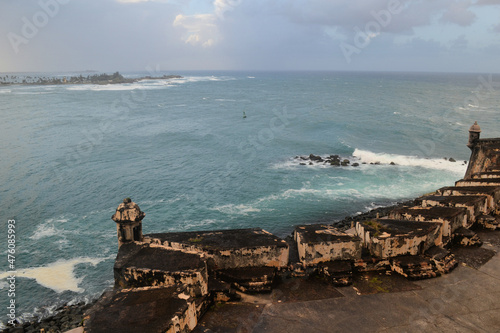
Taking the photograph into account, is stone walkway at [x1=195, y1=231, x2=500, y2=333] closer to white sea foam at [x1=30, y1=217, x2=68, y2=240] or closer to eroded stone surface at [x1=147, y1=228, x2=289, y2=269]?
eroded stone surface at [x1=147, y1=228, x2=289, y2=269]

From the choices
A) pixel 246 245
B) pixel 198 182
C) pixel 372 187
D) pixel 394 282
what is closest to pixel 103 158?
pixel 198 182

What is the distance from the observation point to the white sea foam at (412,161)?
36.5 metres

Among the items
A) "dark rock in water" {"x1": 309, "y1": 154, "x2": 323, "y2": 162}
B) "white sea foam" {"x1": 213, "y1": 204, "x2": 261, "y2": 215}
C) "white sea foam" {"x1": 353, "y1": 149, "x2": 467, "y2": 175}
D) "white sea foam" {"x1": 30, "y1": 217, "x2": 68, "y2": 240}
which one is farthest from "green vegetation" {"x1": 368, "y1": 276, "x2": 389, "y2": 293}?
"white sea foam" {"x1": 353, "y1": 149, "x2": 467, "y2": 175}

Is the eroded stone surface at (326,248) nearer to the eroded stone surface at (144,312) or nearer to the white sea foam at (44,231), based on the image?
the eroded stone surface at (144,312)

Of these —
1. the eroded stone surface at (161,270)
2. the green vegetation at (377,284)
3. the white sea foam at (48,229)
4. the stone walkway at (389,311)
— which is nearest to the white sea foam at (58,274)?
the white sea foam at (48,229)

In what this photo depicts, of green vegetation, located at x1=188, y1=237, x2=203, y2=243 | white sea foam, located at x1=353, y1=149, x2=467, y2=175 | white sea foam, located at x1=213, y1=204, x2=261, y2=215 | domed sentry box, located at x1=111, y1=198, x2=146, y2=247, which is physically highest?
domed sentry box, located at x1=111, y1=198, x2=146, y2=247

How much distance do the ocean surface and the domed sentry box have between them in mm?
8934

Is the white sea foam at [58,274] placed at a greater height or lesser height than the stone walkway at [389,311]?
lesser

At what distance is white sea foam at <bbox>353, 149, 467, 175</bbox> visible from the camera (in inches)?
1438

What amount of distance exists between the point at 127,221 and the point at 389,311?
713 centimetres

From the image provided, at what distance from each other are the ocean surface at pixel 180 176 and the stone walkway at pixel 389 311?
38.2ft

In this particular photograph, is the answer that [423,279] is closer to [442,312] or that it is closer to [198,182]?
[442,312]

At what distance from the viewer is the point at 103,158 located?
38000mm

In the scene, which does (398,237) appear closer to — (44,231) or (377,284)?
(377,284)
